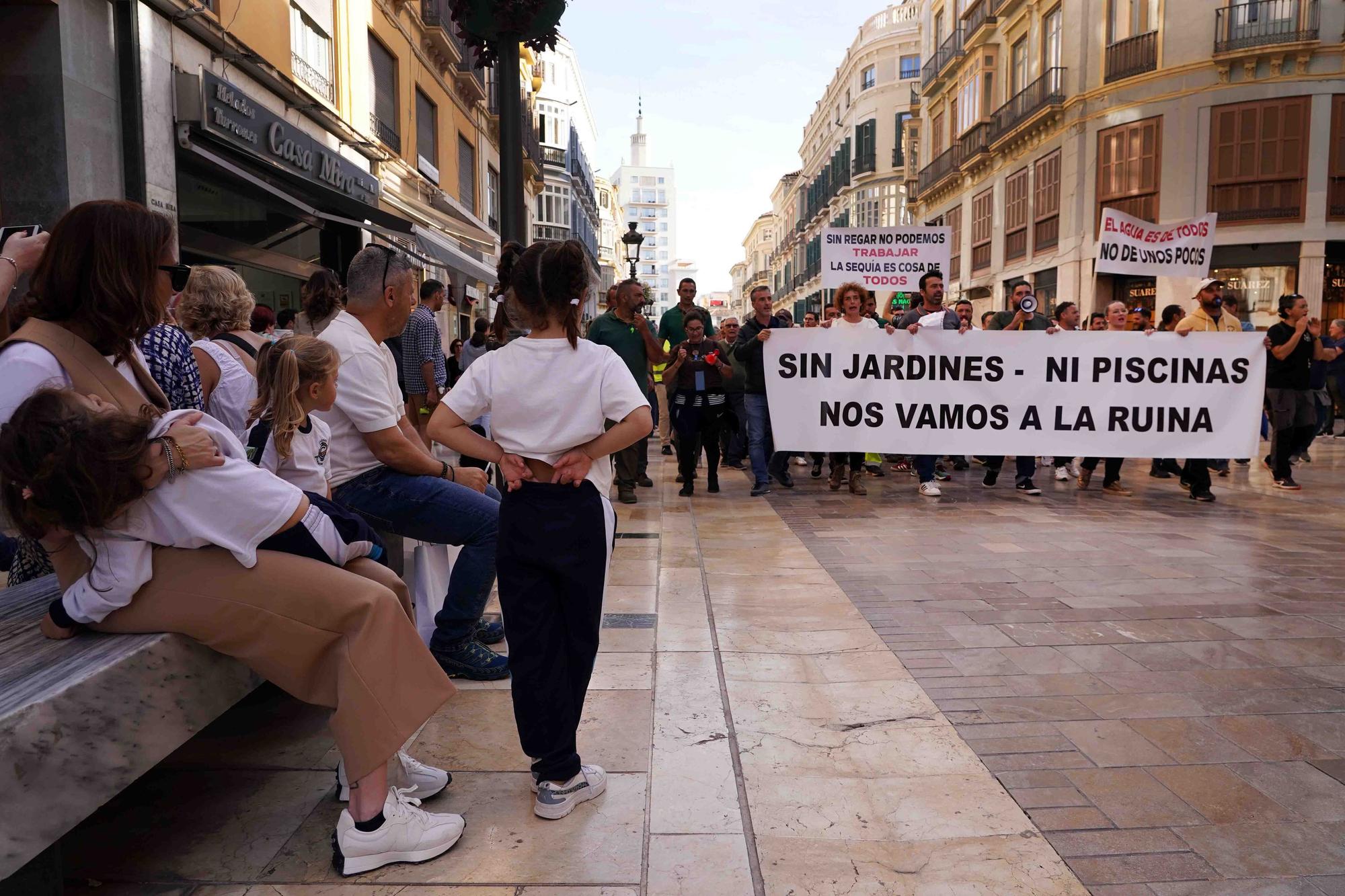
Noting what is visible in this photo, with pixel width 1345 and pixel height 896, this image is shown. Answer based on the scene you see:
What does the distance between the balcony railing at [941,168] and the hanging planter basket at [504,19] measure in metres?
29.3

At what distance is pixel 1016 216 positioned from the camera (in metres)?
27.2

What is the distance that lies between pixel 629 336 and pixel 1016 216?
22.0 m

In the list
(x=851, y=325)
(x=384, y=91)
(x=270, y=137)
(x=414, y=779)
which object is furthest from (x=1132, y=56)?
(x=414, y=779)

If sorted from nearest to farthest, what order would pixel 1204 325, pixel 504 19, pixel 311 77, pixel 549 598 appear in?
pixel 549 598 < pixel 504 19 < pixel 1204 325 < pixel 311 77

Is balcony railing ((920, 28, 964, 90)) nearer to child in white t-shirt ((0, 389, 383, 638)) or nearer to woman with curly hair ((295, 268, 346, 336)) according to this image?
woman with curly hair ((295, 268, 346, 336))

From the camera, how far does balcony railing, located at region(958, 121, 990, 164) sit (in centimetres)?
2911

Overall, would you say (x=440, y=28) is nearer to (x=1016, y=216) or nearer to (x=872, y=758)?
(x=1016, y=216)

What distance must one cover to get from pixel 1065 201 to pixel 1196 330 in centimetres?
1582

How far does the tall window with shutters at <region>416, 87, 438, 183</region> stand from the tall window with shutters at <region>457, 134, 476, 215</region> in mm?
2352

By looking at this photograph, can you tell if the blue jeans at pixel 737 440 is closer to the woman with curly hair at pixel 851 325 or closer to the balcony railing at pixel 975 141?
the woman with curly hair at pixel 851 325

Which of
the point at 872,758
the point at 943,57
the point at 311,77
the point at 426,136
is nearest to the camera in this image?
the point at 872,758

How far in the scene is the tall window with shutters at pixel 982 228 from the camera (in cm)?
2919

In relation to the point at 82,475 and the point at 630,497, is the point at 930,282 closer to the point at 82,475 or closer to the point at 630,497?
the point at 630,497

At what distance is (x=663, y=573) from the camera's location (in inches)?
229
